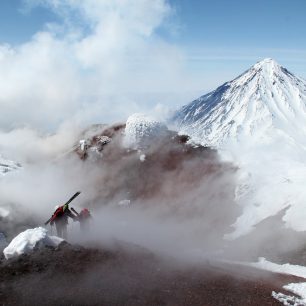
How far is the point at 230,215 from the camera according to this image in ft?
187

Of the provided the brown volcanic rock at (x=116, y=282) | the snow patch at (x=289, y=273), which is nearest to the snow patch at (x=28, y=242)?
the brown volcanic rock at (x=116, y=282)

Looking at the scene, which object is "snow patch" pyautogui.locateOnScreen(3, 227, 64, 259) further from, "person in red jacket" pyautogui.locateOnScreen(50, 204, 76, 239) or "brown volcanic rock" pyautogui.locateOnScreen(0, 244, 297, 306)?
"person in red jacket" pyautogui.locateOnScreen(50, 204, 76, 239)

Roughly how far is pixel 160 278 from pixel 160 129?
154 ft

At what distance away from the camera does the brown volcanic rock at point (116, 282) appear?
24.8m

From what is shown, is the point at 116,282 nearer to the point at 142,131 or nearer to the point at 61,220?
the point at 61,220

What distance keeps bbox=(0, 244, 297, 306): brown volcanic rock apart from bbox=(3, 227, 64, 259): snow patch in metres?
0.63

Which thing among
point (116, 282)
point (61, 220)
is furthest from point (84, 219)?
point (116, 282)

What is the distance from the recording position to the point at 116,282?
26.8 metres

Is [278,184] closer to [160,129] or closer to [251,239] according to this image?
[251,239]

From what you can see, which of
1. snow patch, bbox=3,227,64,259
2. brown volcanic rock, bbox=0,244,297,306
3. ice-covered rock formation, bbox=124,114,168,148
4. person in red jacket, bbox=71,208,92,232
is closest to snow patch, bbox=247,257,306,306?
brown volcanic rock, bbox=0,244,297,306

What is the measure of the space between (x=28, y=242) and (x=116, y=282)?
23.8 ft

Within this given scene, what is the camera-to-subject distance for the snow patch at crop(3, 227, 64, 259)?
29156 mm

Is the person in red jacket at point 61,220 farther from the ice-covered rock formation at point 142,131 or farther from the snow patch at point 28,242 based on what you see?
the ice-covered rock formation at point 142,131

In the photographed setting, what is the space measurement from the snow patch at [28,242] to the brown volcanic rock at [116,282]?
635 mm
